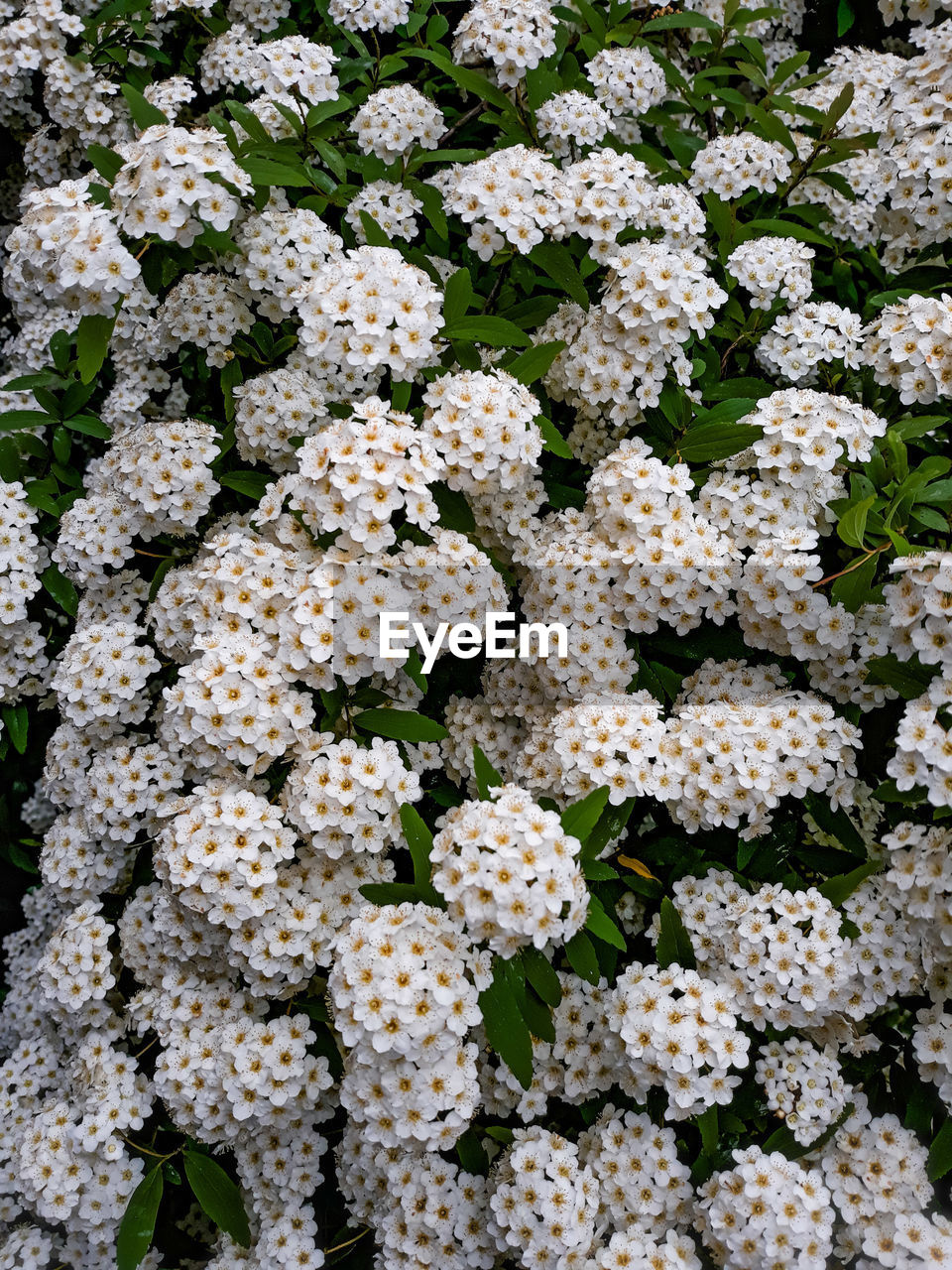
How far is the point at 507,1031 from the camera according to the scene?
8.85 feet

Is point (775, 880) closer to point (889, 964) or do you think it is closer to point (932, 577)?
point (889, 964)

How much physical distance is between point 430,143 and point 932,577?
8.71ft

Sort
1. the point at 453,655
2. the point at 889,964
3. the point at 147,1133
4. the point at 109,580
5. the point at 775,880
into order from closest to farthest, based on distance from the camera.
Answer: the point at 889,964 < the point at 775,880 < the point at 147,1133 < the point at 453,655 < the point at 109,580

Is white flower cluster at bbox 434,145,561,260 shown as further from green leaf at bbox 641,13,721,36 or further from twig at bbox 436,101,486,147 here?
green leaf at bbox 641,13,721,36

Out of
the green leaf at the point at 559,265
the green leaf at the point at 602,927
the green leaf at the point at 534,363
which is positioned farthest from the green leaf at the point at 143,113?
the green leaf at the point at 602,927

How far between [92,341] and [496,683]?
182 centimetres

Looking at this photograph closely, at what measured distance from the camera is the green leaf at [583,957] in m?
2.83

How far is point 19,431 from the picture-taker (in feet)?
13.8

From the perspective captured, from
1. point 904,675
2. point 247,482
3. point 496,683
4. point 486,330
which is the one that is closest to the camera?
point 904,675

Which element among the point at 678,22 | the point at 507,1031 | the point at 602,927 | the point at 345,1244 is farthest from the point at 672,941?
the point at 678,22

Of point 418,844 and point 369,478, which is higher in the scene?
point 369,478

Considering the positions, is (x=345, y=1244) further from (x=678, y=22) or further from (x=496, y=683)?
(x=678, y=22)

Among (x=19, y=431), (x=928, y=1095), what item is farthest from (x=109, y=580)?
(x=928, y=1095)

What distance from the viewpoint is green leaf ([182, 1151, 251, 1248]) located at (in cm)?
316
